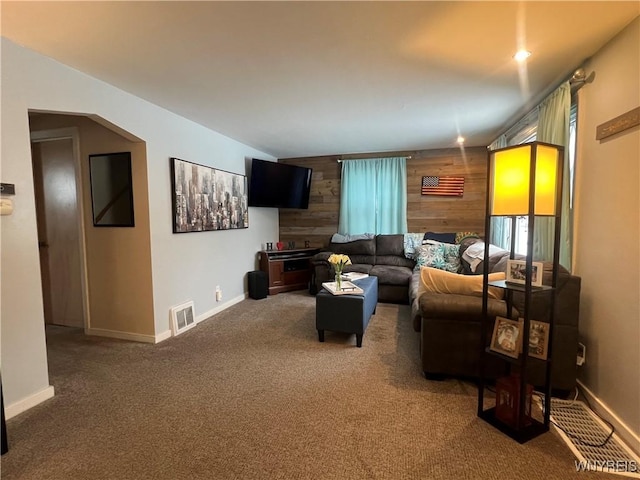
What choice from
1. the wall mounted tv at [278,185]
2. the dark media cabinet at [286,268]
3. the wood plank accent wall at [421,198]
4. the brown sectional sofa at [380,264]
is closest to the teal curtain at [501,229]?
the wood plank accent wall at [421,198]

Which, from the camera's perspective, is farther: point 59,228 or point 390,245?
point 390,245

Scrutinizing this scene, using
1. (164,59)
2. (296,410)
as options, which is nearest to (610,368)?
(296,410)

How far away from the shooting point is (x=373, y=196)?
5.53 m

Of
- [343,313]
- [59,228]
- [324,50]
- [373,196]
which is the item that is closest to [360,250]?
[373,196]

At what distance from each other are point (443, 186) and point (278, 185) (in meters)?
2.78

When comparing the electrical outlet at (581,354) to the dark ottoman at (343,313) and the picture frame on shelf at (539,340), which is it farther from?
the dark ottoman at (343,313)

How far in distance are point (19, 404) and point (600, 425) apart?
143 inches

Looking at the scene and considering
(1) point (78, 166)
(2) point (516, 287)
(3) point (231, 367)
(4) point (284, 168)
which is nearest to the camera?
(2) point (516, 287)

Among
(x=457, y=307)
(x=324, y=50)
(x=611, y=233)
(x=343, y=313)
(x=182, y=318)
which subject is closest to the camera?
(x=611, y=233)

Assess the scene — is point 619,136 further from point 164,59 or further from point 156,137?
point 156,137

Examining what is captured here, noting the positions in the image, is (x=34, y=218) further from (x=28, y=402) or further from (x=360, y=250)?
(x=360, y=250)

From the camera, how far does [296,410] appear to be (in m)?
2.02

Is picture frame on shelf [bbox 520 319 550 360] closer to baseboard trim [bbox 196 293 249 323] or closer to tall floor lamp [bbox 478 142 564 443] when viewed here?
tall floor lamp [bbox 478 142 564 443]

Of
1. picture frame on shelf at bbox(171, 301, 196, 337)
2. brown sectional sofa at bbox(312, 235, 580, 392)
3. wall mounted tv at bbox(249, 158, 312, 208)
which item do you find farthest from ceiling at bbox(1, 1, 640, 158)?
picture frame on shelf at bbox(171, 301, 196, 337)
